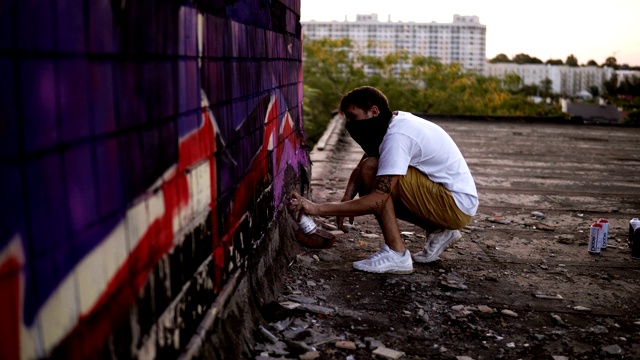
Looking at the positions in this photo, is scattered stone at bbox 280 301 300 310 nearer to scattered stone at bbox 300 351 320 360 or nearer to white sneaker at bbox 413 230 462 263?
scattered stone at bbox 300 351 320 360

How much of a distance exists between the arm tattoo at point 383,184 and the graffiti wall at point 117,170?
1251 millimetres

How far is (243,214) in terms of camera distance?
338 cm

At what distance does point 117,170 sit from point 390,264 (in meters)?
2.85

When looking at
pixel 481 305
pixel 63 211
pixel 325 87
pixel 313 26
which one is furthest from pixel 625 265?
pixel 313 26

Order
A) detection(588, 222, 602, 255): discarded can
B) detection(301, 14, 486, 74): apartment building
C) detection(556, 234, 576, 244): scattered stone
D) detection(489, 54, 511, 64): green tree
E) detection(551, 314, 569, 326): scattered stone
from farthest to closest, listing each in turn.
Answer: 1. detection(489, 54, 511, 64): green tree
2. detection(301, 14, 486, 74): apartment building
3. detection(556, 234, 576, 244): scattered stone
4. detection(588, 222, 602, 255): discarded can
5. detection(551, 314, 569, 326): scattered stone

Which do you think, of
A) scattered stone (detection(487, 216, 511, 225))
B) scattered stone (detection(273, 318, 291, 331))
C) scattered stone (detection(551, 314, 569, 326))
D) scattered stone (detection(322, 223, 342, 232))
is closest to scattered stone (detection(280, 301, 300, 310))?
scattered stone (detection(273, 318, 291, 331))

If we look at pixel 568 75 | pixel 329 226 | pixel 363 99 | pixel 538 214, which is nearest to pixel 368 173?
pixel 363 99

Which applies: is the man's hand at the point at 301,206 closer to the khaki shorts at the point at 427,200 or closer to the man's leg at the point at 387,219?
the man's leg at the point at 387,219

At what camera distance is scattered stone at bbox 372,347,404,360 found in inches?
125

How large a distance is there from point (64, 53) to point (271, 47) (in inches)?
109

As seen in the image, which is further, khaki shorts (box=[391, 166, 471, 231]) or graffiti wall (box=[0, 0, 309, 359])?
khaki shorts (box=[391, 166, 471, 231])

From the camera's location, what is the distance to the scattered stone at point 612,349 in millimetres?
3248

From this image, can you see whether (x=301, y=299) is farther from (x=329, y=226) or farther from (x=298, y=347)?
(x=329, y=226)

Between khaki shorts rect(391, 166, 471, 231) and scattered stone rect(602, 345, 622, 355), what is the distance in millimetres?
1499
